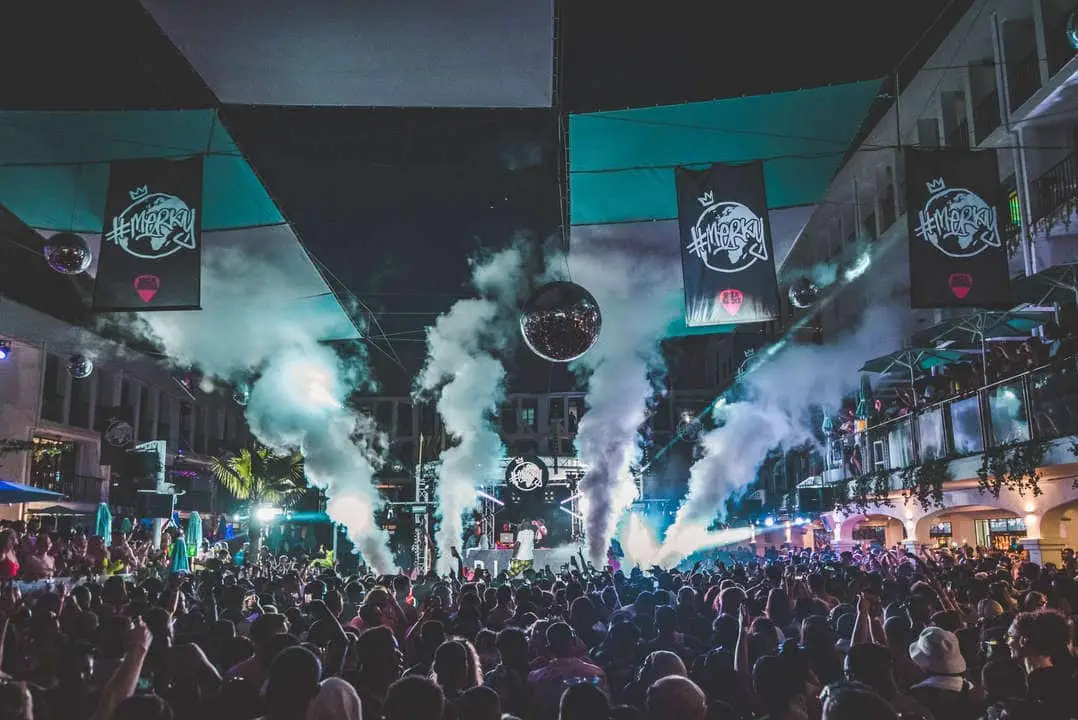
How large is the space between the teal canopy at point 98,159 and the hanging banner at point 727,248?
683cm

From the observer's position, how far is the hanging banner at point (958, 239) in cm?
1043

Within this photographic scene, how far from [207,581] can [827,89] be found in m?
12.0

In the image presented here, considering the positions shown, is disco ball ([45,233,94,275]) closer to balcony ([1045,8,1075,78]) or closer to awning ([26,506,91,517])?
awning ([26,506,91,517])

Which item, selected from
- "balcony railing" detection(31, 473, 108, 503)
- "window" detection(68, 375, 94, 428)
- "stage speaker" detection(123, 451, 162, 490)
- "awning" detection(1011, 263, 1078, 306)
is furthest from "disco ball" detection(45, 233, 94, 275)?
"window" detection(68, 375, 94, 428)

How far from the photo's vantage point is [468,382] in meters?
29.1

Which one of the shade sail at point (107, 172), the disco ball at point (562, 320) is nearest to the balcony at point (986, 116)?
the disco ball at point (562, 320)

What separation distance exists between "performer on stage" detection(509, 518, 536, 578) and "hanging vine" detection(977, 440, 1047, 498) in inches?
399

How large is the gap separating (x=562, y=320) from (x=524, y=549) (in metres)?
15.3

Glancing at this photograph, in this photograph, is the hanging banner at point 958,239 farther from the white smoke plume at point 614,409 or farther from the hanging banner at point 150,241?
the white smoke plume at point 614,409

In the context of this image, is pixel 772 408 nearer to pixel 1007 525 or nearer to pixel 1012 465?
pixel 1007 525

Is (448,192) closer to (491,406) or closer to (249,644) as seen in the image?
(249,644)

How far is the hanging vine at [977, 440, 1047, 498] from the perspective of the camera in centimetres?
1363

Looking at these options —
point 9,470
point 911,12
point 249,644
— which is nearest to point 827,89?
point 911,12

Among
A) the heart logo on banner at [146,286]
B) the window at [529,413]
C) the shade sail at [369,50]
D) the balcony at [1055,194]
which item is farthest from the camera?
the window at [529,413]
